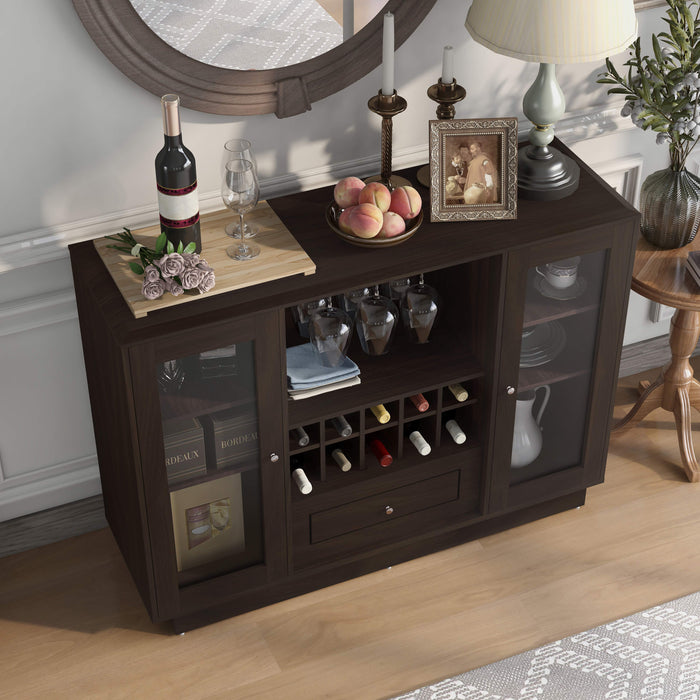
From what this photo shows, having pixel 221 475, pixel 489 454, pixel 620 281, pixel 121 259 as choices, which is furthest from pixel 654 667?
pixel 121 259

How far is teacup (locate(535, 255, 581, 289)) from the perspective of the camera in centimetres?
250

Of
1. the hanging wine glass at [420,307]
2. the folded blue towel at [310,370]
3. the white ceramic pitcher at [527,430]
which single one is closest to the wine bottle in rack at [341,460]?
the folded blue towel at [310,370]

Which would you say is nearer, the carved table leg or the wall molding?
the wall molding

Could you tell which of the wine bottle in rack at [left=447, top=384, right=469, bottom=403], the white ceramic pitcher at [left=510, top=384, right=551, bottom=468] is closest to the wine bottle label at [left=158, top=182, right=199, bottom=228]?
the wine bottle in rack at [left=447, top=384, right=469, bottom=403]

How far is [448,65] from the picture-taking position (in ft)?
8.07

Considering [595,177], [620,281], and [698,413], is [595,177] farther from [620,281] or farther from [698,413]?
[698,413]

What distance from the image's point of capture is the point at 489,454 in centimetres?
274

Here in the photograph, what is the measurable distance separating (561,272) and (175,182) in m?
0.94

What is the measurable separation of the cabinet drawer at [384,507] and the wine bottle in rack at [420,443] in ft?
0.31

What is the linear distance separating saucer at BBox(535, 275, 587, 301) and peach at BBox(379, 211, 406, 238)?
0.37m

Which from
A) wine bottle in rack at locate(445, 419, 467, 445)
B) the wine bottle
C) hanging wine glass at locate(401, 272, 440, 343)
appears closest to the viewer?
the wine bottle

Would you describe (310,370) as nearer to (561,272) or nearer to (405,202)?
(405,202)

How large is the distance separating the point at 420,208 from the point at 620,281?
0.56 metres

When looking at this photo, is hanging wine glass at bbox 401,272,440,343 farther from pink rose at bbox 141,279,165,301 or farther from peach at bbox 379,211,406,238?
pink rose at bbox 141,279,165,301
